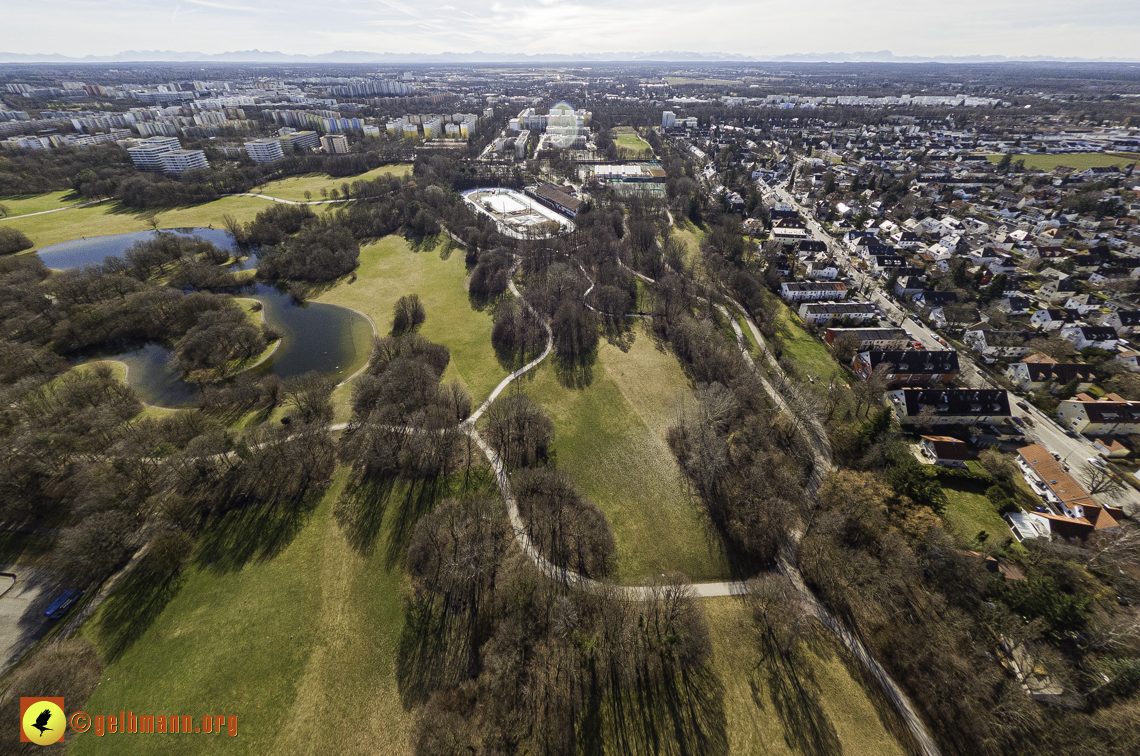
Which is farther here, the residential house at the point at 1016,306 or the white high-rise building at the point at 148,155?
the white high-rise building at the point at 148,155

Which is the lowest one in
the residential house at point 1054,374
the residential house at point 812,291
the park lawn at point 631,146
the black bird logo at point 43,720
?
the black bird logo at point 43,720

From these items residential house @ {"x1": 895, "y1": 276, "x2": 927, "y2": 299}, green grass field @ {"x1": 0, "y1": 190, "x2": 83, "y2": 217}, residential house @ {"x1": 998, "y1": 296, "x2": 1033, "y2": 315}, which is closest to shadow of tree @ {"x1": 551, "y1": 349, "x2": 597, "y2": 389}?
residential house @ {"x1": 895, "y1": 276, "x2": 927, "y2": 299}

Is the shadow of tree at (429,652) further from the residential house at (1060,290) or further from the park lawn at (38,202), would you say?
the park lawn at (38,202)

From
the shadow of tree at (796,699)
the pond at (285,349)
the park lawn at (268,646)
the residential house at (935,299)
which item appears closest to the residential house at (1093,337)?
the residential house at (935,299)

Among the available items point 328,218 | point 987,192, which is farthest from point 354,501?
point 987,192

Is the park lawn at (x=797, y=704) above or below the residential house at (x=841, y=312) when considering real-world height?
below

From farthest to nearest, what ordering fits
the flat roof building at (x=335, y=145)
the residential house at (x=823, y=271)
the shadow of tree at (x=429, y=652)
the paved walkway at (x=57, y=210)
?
the flat roof building at (x=335, y=145) < the paved walkway at (x=57, y=210) < the residential house at (x=823, y=271) < the shadow of tree at (x=429, y=652)

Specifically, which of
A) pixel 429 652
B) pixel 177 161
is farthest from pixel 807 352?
pixel 177 161
